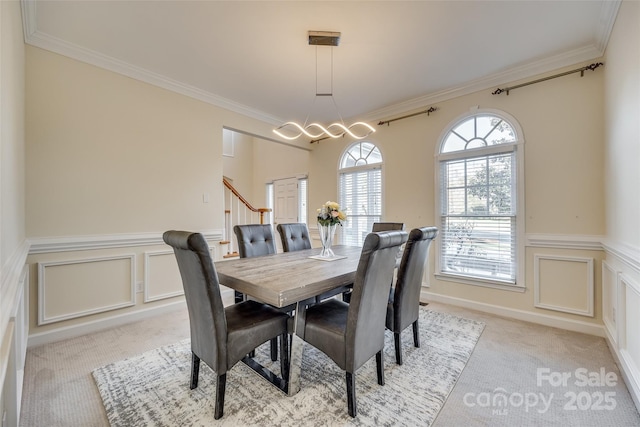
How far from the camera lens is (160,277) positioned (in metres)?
3.07

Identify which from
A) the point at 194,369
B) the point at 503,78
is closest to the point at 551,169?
the point at 503,78

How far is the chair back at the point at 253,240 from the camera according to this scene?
2697 mm

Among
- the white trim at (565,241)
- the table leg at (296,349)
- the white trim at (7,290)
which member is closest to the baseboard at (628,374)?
the white trim at (565,241)

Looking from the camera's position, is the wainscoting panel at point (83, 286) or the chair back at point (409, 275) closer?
the chair back at point (409, 275)

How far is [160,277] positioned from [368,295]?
2.56 meters

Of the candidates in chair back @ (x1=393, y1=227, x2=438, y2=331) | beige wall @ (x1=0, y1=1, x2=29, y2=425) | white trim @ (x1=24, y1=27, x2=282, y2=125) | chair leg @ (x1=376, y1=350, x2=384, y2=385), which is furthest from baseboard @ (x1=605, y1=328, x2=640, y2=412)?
white trim @ (x1=24, y1=27, x2=282, y2=125)

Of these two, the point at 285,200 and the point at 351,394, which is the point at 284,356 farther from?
the point at 285,200

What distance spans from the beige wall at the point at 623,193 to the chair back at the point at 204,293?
2.33 m

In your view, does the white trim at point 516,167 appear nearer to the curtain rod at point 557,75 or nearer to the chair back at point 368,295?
the curtain rod at point 557,75

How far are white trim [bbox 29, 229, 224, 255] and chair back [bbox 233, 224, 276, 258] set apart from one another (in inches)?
39.9

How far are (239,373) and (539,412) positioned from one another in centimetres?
184

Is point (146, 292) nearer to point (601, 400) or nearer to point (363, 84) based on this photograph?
point (363, 84)

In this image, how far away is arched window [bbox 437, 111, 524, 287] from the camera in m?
2.97

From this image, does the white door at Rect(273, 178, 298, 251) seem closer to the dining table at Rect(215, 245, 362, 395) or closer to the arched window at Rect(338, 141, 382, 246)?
the arched window at Rect(338, 141, 382, 246)
